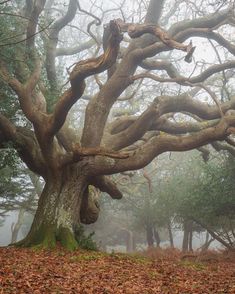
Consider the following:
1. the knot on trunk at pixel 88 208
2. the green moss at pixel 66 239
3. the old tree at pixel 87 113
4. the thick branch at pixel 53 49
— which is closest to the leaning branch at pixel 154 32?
the old tree at pixel 87 113

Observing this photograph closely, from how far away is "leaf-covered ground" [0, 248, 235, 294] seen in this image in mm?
6723

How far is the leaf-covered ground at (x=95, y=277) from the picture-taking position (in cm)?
672

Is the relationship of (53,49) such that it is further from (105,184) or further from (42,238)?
(42,238)

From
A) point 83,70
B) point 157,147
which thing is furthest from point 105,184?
point 83,70

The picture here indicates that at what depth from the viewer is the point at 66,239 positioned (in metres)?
12.1

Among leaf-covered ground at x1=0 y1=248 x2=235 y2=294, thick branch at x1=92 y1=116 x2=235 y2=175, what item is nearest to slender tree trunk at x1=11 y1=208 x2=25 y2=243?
thick branch at x1=92 y1=116 x2=235 y2=175

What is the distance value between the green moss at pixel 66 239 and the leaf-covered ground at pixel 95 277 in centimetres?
131

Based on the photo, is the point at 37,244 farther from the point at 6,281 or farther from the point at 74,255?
the point at 6,281

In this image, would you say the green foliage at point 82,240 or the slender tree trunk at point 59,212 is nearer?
the slender tree trunk at point 59,212

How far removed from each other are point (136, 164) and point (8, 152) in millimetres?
4661

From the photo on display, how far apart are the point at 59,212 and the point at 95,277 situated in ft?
17.3

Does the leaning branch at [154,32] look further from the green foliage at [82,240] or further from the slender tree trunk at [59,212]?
the green foliage at [82,240]

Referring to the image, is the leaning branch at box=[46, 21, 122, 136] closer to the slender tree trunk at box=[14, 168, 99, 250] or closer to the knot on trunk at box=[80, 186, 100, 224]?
the slender tree trunk at box=[14, 168, 99, 250]

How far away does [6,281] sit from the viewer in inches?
269
